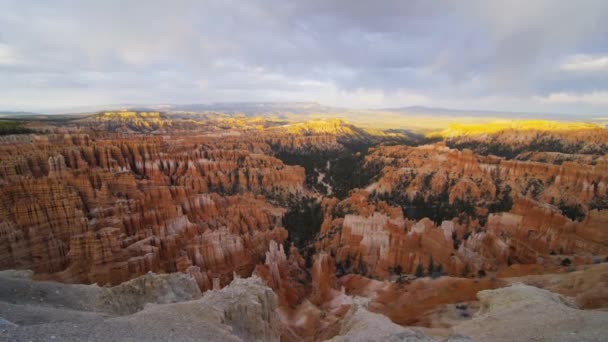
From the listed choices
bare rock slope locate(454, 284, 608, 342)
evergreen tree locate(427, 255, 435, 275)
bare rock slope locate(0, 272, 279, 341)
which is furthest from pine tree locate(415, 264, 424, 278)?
Result: bare rock slope locate(0, 272, 279, 341)

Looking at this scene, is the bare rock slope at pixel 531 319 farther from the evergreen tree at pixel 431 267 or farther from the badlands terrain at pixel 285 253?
the evergreen tree at pixel 431 267

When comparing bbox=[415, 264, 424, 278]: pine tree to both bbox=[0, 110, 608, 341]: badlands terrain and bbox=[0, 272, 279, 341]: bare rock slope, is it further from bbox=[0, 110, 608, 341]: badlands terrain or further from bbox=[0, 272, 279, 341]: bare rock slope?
bbox=[0, 272, 279, 341]: bare rock slope

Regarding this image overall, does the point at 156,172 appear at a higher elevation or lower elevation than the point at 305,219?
higher

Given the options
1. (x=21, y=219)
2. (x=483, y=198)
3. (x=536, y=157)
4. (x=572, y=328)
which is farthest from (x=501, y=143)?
(x=21, y=219)

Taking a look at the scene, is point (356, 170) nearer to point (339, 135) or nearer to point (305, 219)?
point (305, 219)

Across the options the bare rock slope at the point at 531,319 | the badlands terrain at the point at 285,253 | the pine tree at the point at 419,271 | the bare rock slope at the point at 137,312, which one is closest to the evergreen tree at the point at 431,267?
the badlands terrain at the point at 285,253

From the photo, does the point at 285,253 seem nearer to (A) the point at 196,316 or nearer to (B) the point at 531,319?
(A) the point at 196,316

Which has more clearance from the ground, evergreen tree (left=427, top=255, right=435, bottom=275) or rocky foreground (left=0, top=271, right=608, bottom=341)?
rocky foreground (left=0, top=271, right=608, bottom=341)
